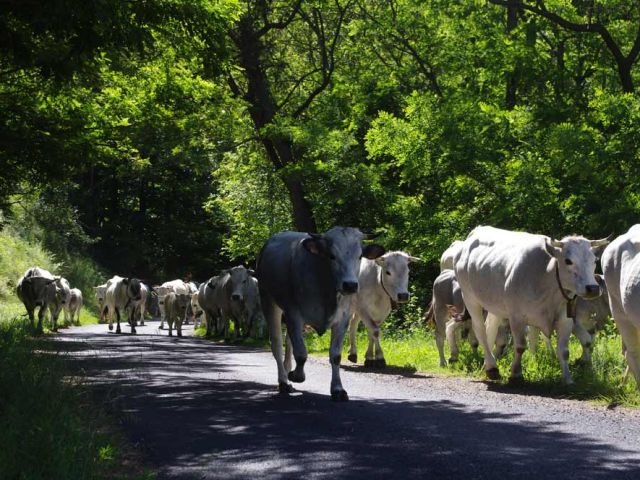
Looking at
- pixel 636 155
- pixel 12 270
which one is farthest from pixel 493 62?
pixel 12 270

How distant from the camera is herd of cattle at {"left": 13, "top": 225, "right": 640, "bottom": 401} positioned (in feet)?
38.6

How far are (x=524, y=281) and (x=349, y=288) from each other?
3240mm

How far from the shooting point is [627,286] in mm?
11141

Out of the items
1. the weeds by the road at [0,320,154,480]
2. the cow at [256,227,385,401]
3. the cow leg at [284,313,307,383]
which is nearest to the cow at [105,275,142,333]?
the cow at [256,227,385,401]

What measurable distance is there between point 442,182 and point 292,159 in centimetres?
657

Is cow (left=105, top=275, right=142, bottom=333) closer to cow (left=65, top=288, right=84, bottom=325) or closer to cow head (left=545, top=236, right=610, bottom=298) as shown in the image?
cow (left=65, top=288, right=84, bottom=325)

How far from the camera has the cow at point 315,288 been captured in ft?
39.4

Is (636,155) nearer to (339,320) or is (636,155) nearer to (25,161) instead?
(339,320)

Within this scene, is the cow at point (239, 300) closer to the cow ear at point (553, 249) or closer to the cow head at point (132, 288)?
the cow head at point (132, 288)

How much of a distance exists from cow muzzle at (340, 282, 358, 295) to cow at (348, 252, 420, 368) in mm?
5216

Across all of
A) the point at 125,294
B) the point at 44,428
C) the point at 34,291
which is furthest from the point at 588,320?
the point at 125,294

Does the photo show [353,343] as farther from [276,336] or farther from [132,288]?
[132,288]

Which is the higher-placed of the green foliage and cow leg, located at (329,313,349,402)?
cow leg, located at (329,313,349,402)

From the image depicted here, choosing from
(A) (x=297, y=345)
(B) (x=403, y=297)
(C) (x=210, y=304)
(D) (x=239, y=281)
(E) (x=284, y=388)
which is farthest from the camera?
(C) (x=210, y=304)
